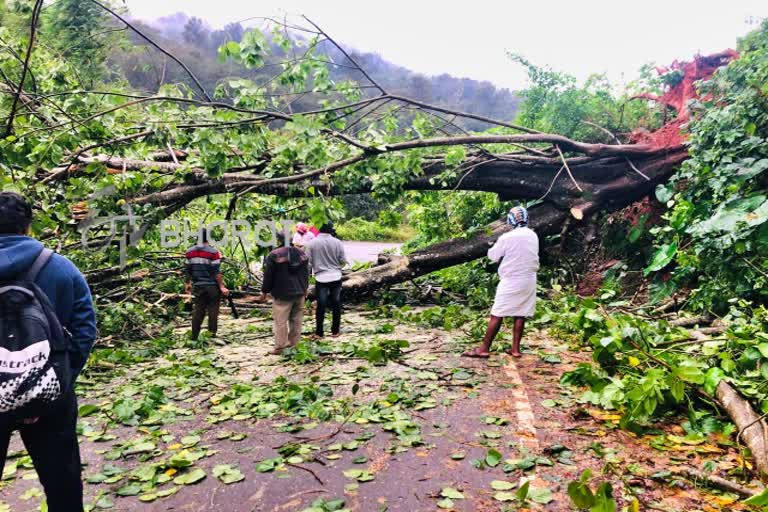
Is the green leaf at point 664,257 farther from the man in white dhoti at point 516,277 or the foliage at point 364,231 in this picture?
the foliage at point 364,231

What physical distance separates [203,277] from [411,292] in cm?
422

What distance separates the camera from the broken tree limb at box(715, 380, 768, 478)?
276 centimetres

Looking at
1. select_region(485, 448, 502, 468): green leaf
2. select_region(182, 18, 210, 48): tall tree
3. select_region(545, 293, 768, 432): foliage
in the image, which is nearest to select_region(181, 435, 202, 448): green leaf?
select_region(485, 448, 502, 468): green leaf

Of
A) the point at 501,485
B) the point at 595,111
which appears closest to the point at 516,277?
the point at 501,485

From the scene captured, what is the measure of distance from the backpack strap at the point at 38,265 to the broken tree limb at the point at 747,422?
11.9ft

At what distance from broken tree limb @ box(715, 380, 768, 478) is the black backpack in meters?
3.44

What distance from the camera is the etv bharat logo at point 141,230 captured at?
634cm

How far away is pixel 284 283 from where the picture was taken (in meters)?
6.36

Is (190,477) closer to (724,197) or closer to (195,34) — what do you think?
(724,197)


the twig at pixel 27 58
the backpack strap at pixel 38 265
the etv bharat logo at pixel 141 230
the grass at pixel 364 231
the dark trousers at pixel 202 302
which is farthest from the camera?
the grass at pixel 364 231

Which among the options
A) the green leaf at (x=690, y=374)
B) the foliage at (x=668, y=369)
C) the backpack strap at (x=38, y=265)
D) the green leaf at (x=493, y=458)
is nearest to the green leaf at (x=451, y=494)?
the green leaf at (x=493, y=458)

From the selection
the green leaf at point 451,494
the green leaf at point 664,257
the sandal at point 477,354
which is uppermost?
the green leaf at point 664,257

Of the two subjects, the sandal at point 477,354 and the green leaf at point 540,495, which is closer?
the green leaf at point 540,495

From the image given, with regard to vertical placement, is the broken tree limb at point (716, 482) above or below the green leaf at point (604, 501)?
below
